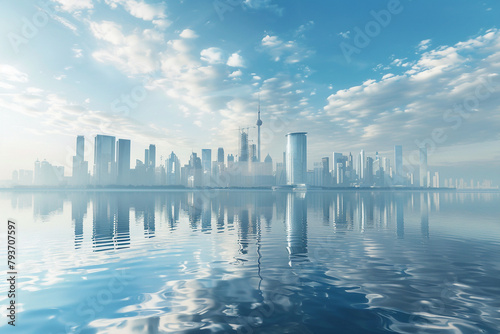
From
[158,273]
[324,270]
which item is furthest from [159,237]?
[324,270]

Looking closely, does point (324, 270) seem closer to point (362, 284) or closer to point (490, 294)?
point (362, 284)

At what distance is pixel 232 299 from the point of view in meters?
18.9

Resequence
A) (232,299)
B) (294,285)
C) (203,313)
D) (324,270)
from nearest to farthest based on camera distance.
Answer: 1. (203,313)
2. (232,299)
3. (294,285)
4. (324,270)

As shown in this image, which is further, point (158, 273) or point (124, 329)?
point (158, 273)

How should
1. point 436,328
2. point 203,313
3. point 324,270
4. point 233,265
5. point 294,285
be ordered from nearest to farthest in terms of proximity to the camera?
point 436,328 < point 203,313 < point 294,285 < point 324,270 < point 233,265

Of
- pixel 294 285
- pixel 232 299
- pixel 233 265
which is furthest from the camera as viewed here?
pixel 233 265

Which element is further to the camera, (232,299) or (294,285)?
(294,285)

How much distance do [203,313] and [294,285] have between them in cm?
797

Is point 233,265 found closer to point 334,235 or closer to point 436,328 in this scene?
point 436,328

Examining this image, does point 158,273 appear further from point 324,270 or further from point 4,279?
point 324,270

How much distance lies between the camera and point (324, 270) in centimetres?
2564

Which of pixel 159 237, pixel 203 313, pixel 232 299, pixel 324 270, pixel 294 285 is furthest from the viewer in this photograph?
pixel 159 237

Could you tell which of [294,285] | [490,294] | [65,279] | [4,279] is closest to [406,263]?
[490,294]

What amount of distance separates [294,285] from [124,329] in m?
12.3
